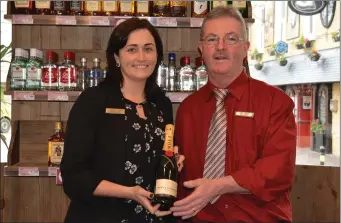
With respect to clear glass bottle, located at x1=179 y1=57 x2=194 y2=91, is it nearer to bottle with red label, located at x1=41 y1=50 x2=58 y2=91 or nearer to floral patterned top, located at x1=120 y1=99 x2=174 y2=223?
bottle with red label, located at x1=41 y1=50 x2=58 y2=91

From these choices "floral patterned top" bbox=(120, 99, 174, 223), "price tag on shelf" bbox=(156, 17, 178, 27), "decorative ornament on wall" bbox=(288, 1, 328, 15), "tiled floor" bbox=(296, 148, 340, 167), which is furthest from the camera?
"tiled floor" bbox=(296, 148, 340, 167)

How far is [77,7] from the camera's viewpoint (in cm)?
297

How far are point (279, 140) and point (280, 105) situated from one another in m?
0.16

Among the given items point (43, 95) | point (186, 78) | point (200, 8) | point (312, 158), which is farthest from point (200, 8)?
point (312, 158)

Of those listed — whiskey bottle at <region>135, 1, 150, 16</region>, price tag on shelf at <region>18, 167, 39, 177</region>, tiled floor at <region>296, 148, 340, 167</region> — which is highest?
whiskey bottle at <region>135, 1, 150, 16</region>

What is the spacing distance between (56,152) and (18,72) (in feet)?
1.97

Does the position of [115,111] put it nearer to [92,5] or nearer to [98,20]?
[98,20]

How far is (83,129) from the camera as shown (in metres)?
1.73

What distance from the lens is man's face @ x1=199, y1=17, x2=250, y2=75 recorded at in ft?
6.36

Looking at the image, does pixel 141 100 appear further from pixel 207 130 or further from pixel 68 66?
pixel 68 66

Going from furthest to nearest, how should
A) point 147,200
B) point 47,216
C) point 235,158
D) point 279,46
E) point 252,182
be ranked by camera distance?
1. point 279,46
2. point 47,216
3. point 235,158
4. point 252,182
5. point 147,200

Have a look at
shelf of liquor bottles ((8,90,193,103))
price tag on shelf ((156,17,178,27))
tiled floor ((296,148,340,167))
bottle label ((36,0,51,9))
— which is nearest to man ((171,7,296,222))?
price tag on shelf ((156,17,178,27))

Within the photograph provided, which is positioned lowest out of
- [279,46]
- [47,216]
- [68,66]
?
[47,216]

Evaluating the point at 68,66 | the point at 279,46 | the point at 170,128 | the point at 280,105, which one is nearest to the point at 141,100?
the point at 170,128
